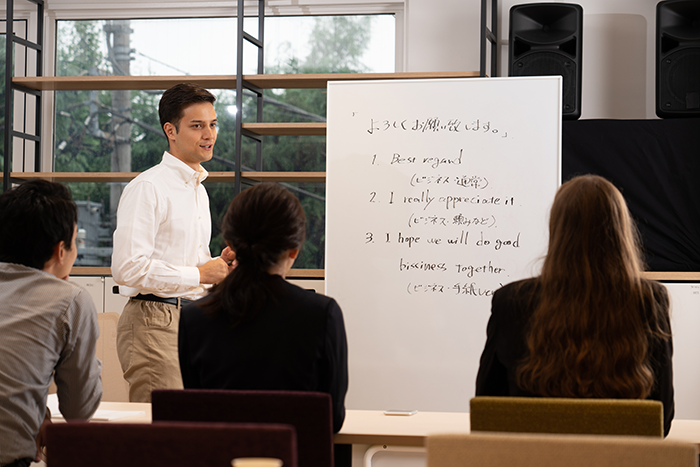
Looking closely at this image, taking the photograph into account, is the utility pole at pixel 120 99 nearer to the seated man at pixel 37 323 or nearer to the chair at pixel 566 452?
the seated man at pixel 37 323

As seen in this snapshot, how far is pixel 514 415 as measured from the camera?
3.58 feet

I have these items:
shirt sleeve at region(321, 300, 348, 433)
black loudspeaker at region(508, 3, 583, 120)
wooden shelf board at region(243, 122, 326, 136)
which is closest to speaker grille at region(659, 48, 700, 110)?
black loudspeaker at region(508, 3, 583, 120)

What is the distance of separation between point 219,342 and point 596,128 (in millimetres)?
2921

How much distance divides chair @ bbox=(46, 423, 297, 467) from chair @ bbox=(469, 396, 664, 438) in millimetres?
437

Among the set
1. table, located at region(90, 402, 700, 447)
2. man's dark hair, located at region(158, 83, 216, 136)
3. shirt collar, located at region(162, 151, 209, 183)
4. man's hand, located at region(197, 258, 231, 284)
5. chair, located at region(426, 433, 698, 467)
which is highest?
man's dark hair, located at region(158, 83, 216, 136)

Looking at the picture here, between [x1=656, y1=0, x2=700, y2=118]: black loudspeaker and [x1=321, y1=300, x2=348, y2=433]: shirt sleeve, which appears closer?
[x1=321, y1=300, x2=348, y2=433]: shirt sleeve

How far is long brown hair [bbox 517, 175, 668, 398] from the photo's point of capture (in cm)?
128

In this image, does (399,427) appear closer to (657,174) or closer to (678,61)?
(657,174)

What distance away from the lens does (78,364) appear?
1.42m

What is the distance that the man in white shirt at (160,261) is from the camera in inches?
85.1

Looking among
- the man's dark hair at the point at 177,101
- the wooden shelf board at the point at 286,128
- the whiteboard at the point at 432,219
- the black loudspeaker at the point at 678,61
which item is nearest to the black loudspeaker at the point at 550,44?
the black loudspeaker at the point at 678,61

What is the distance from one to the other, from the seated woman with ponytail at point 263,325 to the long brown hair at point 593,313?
427 mm

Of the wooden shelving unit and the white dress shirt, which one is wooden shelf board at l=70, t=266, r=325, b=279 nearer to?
the wooden shelving unit

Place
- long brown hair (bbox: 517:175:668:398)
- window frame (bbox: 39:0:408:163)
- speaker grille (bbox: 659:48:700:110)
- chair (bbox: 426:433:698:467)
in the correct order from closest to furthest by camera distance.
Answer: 1. chair (bbox: 426:433:698:467)
2. long brown hair (bbox: 517:175:668:398)
3. speaker grille (bbox: 659:48:700:110)
4. window frame (bbox: 39:0:408:163)
